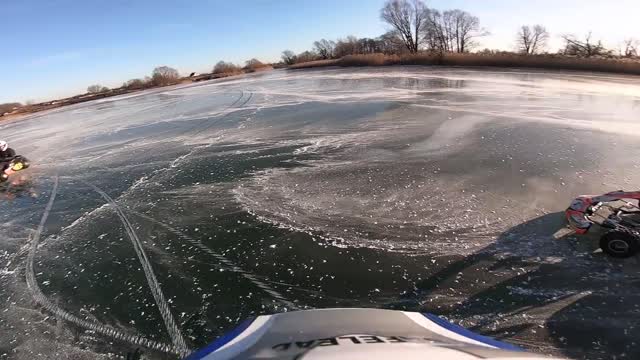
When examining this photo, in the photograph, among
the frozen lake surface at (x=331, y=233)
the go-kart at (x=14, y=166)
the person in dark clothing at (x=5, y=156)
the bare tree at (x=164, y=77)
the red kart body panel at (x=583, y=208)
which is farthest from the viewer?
the bare tree at (x=164, y=77)

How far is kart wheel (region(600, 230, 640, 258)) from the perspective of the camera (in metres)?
4.16

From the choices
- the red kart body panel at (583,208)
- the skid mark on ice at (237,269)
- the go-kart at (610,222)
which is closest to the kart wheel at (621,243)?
the go-kart at (610,222)

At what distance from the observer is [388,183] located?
22.8 ft

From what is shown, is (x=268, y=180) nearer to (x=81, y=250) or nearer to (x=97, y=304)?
(x=81, y=250)

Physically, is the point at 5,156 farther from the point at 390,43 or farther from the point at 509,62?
the point at 390,43

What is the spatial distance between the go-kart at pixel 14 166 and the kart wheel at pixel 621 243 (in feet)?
42.7

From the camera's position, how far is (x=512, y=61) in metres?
23.7

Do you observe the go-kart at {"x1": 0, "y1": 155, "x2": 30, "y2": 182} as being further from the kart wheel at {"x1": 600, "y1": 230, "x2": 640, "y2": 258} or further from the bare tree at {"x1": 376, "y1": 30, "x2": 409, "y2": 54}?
the bare tree at {"x1": 376, "y1": 30, "x2": 409, "y2": 54}

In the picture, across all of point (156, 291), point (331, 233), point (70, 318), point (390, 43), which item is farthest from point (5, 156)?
point (390, 43)

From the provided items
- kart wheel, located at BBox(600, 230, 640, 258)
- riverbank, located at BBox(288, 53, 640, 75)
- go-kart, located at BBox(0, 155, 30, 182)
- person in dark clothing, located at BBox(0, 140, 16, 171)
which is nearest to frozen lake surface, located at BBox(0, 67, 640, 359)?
kart wheel, located at BBox(600, 230, 640, 258)

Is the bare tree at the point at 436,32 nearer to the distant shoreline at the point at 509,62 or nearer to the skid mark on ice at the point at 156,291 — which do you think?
the distant shoreline at the point at 509,62

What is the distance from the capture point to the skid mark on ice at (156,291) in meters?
3.66

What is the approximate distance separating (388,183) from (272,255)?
9.06 feet

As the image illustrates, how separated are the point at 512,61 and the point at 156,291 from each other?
80.7ft
